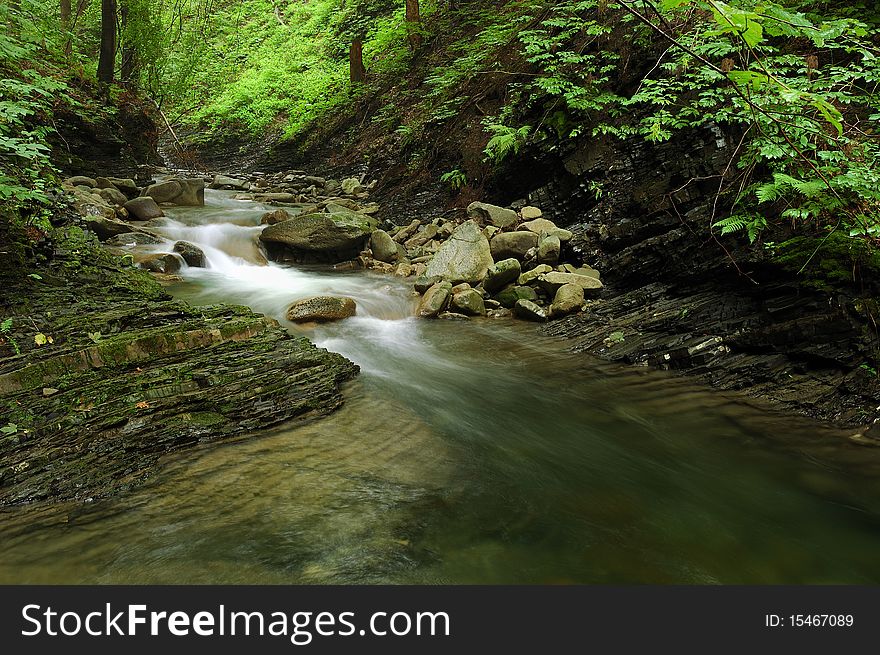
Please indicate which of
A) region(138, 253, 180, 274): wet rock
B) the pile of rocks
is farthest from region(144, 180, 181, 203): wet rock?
region(138, 253, 180, 274): wet rock

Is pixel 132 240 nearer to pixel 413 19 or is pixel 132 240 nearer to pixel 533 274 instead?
pixel 533 274

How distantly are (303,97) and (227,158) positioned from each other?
418cm

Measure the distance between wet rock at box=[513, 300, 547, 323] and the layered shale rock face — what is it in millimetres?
3297

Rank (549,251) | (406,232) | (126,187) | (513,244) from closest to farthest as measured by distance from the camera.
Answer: (549,251) → (513,244) → (406,232) → (126,187)

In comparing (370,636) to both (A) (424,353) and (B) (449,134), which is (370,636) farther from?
(B) (449,134)

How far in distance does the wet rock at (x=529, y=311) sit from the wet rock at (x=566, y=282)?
1.39 ft

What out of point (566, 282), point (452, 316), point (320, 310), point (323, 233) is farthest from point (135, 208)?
point (566, 282)

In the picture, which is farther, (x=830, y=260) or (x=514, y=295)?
(x=514, y=295)

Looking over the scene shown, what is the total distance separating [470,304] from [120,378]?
4.97 m

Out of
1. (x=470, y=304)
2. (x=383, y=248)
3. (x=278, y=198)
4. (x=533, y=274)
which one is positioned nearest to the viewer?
(x=470, y=304)

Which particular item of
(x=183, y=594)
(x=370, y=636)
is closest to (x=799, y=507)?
(x=370, y=636)

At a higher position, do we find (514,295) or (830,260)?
(830,260)

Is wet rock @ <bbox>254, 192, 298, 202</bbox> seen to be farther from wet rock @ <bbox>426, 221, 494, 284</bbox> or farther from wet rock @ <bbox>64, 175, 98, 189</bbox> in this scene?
wet rock @ <bbox>426, 221, 494, 284</bbox>

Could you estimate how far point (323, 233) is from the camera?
33.1 ft
